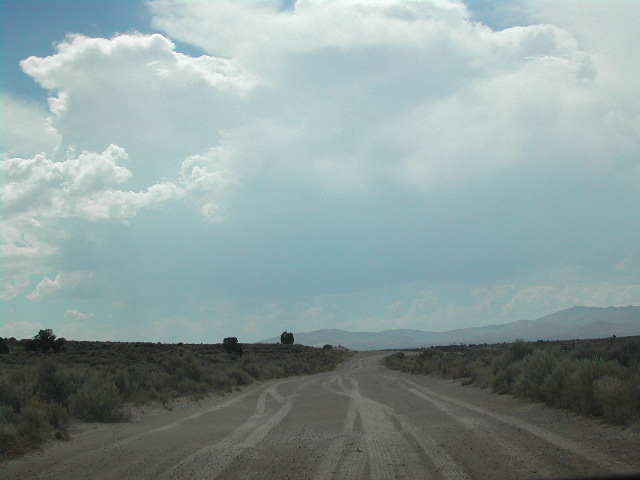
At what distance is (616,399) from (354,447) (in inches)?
232

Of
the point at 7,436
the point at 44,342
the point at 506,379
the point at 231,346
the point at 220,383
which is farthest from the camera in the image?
the point at 231,346

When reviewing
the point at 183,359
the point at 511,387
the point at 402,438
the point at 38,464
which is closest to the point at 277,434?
the point at 402,438

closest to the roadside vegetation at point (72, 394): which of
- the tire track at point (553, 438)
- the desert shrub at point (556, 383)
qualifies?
the tire track at point (553, 438)

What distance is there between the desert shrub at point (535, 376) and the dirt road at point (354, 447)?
645 millimetres

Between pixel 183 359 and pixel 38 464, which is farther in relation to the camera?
pixel 183 359

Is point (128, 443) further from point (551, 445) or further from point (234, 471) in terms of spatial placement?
point (551, 445)

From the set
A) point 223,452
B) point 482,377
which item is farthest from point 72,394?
point 482,377

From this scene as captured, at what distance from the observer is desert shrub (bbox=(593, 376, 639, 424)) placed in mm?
11594

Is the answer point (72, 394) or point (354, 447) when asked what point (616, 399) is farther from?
→ point (72, 394)

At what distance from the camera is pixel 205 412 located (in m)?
19.2

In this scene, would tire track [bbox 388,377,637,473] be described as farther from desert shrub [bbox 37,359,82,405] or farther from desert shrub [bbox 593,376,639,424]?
desert shrub [bbox 37,359,82,405]

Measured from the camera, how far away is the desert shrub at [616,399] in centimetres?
1159

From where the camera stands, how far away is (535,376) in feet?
57.9

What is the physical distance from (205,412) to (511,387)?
10672mm
